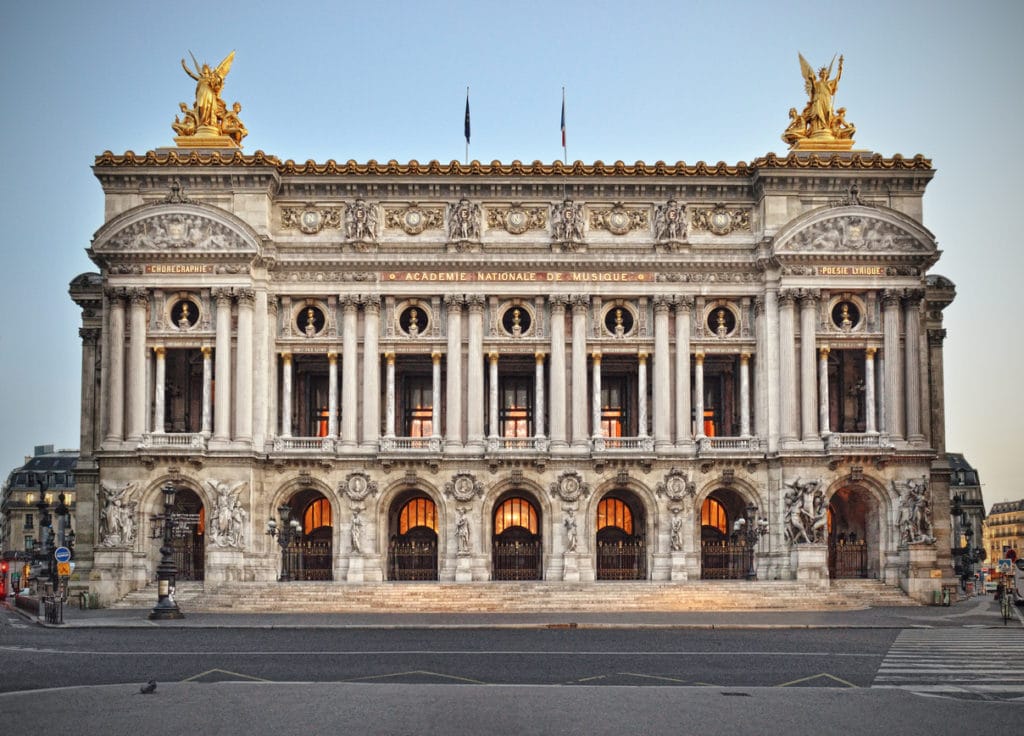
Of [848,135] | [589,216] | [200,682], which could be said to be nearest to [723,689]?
[200,682]

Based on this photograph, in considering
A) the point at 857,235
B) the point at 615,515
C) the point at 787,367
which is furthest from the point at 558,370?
the point at 857,235

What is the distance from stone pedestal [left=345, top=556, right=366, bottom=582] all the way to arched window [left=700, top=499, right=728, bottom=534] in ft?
57.4

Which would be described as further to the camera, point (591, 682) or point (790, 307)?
point (790, 307)

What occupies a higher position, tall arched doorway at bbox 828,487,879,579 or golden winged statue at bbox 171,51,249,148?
golden winged statue at bbox 171,51,249,148

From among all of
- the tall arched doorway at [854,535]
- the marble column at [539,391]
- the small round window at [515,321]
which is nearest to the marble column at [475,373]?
the small round window at [515,321]

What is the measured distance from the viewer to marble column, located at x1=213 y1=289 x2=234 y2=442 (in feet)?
201

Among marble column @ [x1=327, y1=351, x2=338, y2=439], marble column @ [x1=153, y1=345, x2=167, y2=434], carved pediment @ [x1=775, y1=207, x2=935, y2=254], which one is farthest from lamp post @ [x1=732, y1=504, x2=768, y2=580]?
marble column @ [x1=153, y1=345, x2=167, y2=434]

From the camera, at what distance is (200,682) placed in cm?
2594

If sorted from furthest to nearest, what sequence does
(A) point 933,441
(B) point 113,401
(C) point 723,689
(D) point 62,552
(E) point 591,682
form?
(A) point 933,441, (B) point 113,401, (D) point 62,552, (E) point 591,682, (C) point 723,689

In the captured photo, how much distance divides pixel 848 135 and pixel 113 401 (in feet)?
126

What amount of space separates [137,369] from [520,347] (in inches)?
720

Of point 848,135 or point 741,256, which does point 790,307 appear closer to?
point 741,256

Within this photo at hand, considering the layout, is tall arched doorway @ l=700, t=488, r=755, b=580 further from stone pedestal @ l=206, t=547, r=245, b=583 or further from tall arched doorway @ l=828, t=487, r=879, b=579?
stone pedestal @ l=206, t=547, r=245, b=583

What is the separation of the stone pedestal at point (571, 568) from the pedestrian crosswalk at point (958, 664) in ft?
68.1
